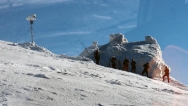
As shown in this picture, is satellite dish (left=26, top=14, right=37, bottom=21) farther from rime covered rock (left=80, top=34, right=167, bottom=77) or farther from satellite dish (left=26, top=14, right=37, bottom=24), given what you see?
rime covered rock (left=80, top=34, right=167, bottom=77)

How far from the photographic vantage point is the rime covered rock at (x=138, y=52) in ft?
99.8

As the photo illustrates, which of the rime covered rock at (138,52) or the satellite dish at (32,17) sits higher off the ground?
the satellite dish at (32,17)

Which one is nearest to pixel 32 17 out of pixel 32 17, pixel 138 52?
pixel 32 17

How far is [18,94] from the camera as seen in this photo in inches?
300

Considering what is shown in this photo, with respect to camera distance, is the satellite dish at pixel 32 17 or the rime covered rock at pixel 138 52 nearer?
the satellite dish at pixel 32 17

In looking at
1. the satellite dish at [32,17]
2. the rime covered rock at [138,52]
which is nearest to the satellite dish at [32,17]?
the satellite dish at [32,17]

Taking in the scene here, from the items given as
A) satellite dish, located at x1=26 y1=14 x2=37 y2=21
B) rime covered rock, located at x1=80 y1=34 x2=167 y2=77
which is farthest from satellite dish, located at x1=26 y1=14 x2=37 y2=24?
rime covered rock, located at x1=80 y1=34 x2=167 y2=77

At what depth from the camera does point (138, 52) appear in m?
31.6

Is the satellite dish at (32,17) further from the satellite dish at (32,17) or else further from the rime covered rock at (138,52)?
the rime covered rock at (138,52)

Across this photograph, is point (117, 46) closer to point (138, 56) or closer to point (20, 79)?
point (138, 56)

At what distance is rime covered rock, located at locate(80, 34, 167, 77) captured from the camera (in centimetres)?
3042

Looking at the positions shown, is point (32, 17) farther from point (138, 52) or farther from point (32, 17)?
point (138, 52)

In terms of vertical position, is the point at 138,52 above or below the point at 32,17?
below

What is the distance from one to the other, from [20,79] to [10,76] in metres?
0.42
